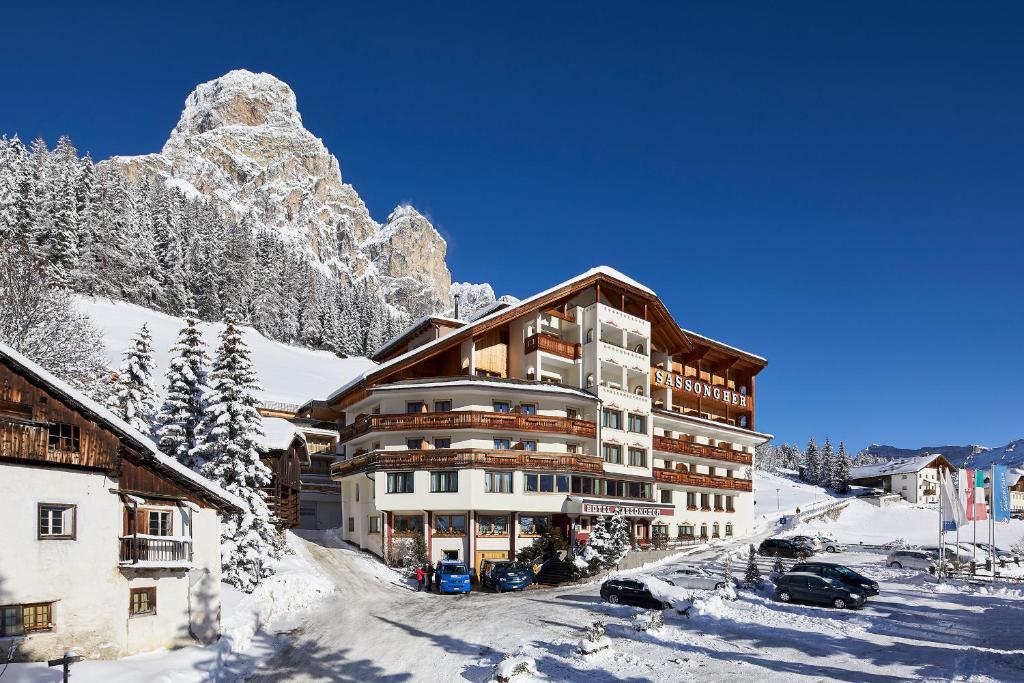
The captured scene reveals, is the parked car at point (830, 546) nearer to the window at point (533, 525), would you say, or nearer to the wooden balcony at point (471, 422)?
the wooden balcony at point (471, 422)

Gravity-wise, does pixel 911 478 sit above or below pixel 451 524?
below

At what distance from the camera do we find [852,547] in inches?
2618

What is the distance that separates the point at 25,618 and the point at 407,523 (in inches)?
1144

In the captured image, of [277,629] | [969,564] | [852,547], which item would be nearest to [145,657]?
[277,629]

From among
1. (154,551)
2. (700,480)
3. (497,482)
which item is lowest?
(700,480)

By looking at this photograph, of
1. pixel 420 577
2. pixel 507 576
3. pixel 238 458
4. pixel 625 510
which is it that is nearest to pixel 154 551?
pixel 238 458

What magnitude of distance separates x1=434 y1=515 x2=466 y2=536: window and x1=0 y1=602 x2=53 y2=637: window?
1122 inches

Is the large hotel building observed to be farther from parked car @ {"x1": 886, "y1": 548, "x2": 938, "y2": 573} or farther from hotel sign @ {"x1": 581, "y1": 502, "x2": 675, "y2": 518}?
parked car @ {"x1": 886, "y1": 548, "x2": 938, "y2": 573}

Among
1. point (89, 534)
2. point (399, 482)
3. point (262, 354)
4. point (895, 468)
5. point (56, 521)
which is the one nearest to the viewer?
point (56, 521)

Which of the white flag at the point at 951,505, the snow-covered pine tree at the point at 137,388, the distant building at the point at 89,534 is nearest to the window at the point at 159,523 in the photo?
the distant building at the point at 89,534

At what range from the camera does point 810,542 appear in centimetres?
5941

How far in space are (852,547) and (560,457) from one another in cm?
3211

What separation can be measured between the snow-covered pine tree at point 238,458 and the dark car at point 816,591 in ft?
77.5

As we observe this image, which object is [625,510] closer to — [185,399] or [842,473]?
[185,399]
